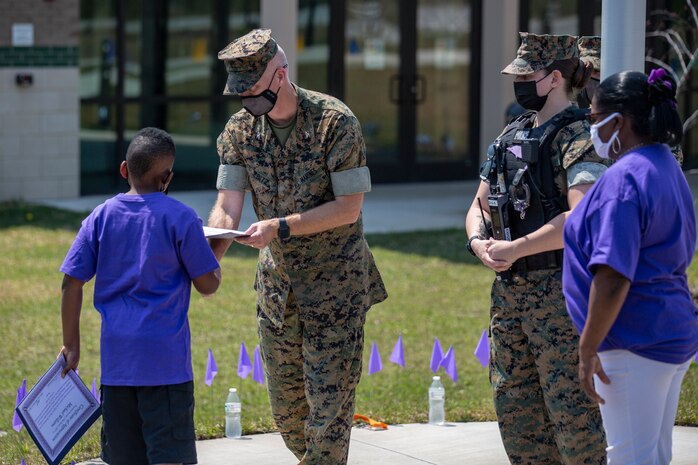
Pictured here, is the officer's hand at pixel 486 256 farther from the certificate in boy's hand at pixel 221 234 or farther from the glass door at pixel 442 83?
the glass door at pixel 442 83

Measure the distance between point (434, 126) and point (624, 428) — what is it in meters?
15.1

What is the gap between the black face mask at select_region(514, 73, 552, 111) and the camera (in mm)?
4629

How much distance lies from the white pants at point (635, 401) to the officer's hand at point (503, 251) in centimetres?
76

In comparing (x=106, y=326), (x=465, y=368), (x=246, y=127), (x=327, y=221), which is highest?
(x=246, y=127)

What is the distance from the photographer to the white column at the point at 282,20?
16766 mm

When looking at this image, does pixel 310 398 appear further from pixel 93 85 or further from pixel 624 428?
pixel 93 85

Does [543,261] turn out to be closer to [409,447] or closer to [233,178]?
[233,178]

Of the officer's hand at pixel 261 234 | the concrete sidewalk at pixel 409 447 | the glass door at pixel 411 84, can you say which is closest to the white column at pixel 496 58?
the glass door at pixel 411 84

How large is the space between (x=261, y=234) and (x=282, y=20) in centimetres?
1240

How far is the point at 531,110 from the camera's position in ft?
15.8

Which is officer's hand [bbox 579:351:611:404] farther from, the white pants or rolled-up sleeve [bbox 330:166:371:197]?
rolled-up sleeve [bbox 330:166:371:197]

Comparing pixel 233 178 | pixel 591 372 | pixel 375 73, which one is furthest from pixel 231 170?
pixel 375 73

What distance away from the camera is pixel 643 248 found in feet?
12.4

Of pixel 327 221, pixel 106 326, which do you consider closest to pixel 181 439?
pixel 106 326
